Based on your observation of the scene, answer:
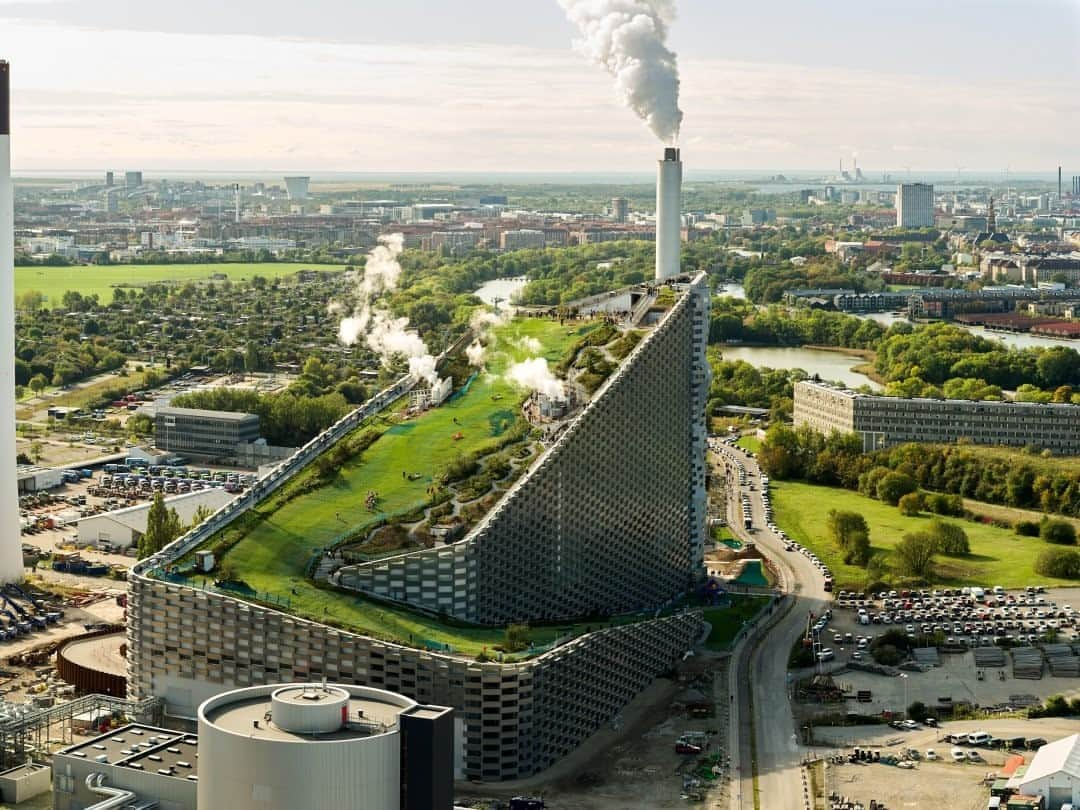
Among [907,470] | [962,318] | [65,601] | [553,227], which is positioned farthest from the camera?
[553,227]

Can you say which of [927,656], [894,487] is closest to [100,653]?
[927,656]

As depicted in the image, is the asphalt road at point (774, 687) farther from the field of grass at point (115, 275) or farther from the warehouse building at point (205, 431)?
the field of grass at point (115, 275)

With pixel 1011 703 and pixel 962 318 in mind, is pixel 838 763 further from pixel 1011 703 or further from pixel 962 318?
pixel 962 318

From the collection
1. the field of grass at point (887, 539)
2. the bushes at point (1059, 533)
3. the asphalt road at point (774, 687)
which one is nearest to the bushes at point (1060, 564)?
the field of grass at point (887, 539)

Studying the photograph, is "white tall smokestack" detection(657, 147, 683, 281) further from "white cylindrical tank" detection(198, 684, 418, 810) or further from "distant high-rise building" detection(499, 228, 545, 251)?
"distant high-rise building" detection(499, 228, 545, 251)

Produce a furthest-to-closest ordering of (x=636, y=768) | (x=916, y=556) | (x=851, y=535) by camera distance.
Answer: (x=851, y=535) < (x=916, y=556) < (x=636, y=768)

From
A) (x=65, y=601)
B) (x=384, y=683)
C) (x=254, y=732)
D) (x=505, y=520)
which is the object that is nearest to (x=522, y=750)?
(x=384, y=683)

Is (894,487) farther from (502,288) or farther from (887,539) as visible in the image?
(502,288)
